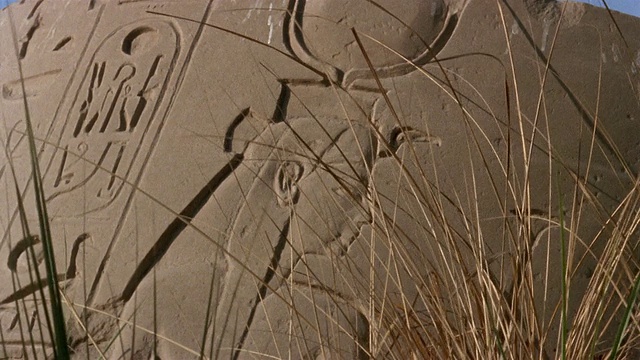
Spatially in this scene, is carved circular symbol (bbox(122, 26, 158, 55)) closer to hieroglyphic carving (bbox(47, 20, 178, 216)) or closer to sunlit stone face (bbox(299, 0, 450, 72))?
hieroglyphic carving (bbox(47, 20, 178, 216))

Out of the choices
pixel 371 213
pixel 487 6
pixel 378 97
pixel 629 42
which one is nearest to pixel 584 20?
pixel 629 42

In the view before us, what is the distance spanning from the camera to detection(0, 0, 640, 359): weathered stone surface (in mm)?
2137

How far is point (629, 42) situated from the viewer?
2410 mm

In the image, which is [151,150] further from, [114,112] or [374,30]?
[374,30]

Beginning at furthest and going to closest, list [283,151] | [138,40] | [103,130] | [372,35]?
1. [138,40]
2. [103,130]
3. [372,35]
4. [283,151]

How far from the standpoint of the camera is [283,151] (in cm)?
229

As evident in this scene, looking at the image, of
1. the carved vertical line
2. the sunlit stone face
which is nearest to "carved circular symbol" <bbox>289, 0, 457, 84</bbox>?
the sunlit stone face

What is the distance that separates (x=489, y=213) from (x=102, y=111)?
1.34m

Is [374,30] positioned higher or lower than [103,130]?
higher

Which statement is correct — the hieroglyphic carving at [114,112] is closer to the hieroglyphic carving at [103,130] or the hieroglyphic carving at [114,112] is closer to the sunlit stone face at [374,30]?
the hieroglyphic carving at [103,130]

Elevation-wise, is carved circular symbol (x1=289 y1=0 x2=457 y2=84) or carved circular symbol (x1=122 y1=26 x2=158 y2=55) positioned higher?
carved circular symbol (x1=289 y1=0 x2=457 y2=84)

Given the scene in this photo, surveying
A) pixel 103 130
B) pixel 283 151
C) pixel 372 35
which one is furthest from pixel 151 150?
pixel 372 35

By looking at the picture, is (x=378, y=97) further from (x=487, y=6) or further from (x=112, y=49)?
(x=112, y=49)

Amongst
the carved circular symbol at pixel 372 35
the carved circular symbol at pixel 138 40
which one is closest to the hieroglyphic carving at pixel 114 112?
the carved circular symbol at pixel 138 40
